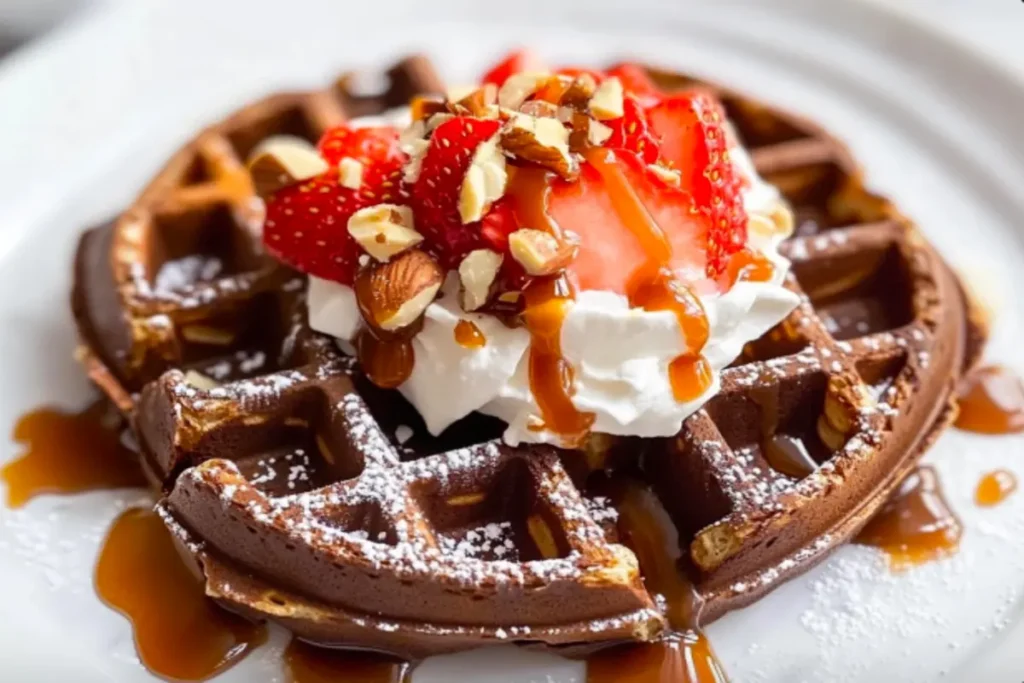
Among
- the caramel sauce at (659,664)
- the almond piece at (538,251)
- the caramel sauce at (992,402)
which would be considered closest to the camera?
the almond piece at (538,251)

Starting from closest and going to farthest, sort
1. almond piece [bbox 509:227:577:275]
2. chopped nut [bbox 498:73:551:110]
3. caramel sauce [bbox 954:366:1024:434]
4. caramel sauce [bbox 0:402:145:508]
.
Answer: almond piece [bbox 509:227:577:275] → chopped nut [bbox 498:73:551:110] → caramel sauce [bbox 0:402:145:508] → caramel sauce [bbox 954:366:1024:434]

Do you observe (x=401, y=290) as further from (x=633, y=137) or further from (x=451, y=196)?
(x=633, y=137)

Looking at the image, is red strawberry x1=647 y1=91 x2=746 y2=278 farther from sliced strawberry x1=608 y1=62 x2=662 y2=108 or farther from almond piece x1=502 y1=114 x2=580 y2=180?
almond piece x1=502 y1=114 x2=580 y2=180

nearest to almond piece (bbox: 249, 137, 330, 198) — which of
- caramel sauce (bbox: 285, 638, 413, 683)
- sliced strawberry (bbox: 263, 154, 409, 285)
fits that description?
sliced strawberry (bbox: 263, 154, 409, 285)

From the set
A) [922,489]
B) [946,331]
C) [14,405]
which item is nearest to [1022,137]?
[946,331]

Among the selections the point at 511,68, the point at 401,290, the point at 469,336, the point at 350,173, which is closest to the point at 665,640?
the point at 469,336

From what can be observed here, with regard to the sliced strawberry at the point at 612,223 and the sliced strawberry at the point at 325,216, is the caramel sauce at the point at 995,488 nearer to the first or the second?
the sliced strawberry at the point at 612,223

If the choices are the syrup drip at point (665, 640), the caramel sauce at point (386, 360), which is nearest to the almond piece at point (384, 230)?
the caramel sauce at point (386, 360)
